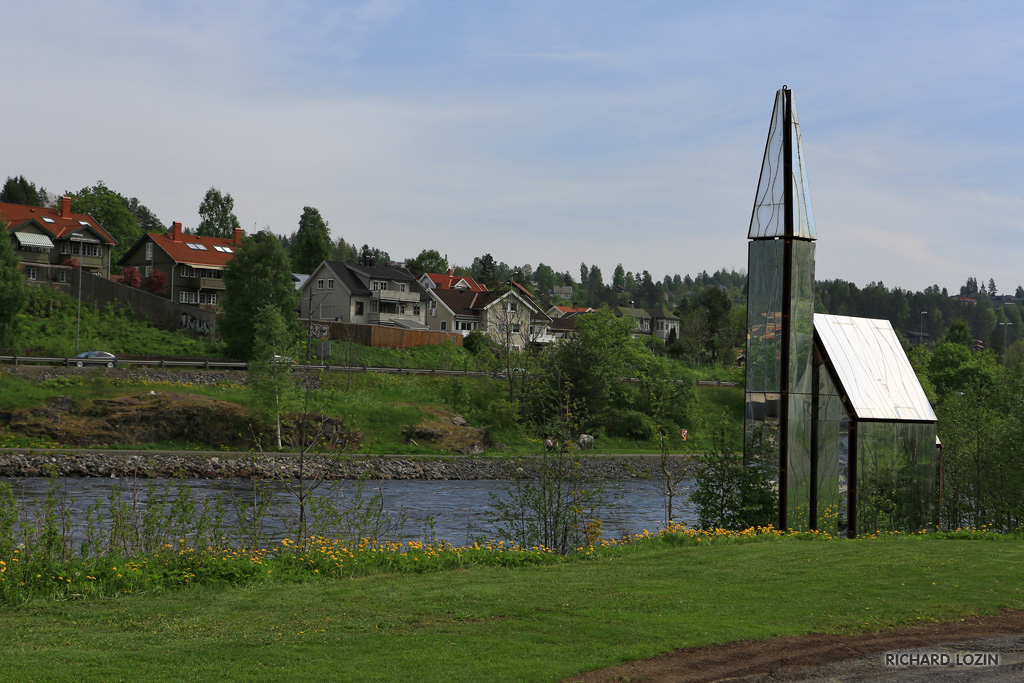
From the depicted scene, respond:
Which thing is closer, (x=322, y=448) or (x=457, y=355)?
(x=322, y=448)

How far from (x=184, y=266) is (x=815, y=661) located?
281 feet

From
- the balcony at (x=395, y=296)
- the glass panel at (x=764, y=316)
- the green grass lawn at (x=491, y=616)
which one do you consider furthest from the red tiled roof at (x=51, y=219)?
the green grass lawn at (x=491, y=616)

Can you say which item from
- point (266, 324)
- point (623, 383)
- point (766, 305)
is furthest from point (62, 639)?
point (623, 383)

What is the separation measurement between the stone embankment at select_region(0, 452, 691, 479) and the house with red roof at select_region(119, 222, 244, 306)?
4395 centimetres

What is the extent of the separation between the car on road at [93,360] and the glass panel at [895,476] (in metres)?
46.0

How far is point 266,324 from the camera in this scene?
54469 millimetres

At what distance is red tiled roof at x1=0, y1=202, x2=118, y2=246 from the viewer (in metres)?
77.6

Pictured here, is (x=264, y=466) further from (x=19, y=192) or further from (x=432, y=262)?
(x=432, y=262)

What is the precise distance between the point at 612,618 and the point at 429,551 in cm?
547

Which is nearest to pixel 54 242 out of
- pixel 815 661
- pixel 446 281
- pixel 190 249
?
pixel 190 249

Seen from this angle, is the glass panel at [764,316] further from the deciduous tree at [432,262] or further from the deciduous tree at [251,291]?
the deciduous tree at [432,262]

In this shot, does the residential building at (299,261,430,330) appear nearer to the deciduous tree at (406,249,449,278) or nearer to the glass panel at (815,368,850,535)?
the deciduous tree at (406,249,449,278)

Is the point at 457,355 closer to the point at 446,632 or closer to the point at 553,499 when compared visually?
the point at 553,499

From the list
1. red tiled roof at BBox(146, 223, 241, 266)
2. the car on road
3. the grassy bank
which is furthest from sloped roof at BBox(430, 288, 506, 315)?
the car on road
